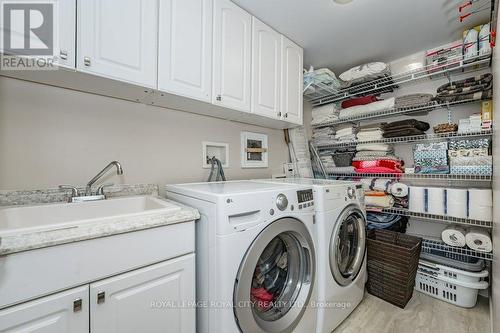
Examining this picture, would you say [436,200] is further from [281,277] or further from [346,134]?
[281,277]

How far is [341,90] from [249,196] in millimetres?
1987

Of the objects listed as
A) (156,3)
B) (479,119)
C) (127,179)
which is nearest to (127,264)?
(127,179)

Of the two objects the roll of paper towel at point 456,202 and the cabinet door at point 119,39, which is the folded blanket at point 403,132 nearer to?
the roll of paper towel at point 456,202

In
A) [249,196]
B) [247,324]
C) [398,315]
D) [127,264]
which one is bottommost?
[398,315]

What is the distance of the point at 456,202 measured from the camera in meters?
1.70

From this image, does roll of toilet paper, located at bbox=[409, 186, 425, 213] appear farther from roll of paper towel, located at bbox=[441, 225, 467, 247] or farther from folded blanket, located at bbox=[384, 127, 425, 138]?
folded blanket, located at bbox=[384, 127, 425, 138]

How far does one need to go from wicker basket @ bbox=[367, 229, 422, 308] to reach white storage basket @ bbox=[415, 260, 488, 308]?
136 mm

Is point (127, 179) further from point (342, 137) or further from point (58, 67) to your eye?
point (342, 137)

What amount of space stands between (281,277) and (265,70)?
1508mm

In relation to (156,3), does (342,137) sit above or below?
below

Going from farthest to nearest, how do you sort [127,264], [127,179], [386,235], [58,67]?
[386,235] → [127,179] → [58,67] → [127,264]

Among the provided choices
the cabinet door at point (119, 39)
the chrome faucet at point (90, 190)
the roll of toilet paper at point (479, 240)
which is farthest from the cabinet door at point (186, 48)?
the roll of toilet paper at point (479, 240)

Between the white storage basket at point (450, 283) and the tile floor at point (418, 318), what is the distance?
0.06 meters

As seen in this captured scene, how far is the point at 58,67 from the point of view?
96cm
